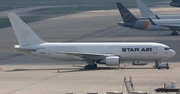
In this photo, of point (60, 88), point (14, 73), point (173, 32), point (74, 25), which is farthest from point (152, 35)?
point (60, 88)

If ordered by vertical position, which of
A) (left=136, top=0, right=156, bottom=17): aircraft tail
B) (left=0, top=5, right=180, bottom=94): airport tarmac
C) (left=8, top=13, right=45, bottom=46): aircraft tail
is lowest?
(left=0, top=5, right=180, bottom=94): airport tarmac

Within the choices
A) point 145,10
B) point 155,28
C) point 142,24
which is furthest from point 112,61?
point 145,10

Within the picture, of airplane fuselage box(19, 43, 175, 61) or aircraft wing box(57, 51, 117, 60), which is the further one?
aircraft wing box(57, 51, 117, 60)

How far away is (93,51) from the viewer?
73062 millimetres

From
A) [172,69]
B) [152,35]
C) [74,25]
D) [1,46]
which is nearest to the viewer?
[172,69]

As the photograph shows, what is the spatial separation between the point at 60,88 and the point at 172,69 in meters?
17.8

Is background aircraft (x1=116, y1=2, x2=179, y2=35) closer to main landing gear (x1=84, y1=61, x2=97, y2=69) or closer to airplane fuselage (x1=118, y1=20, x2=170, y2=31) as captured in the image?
airplane fuselage (x1=118, y1=20, x2=170, y2=31)

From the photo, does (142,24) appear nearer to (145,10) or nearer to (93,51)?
(145,10)

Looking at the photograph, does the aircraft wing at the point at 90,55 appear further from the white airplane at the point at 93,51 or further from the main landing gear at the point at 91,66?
the main landing gear at the point at 91,66

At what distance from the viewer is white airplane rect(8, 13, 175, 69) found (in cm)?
7162

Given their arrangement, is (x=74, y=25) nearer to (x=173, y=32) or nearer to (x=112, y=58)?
(x=173, y=32)

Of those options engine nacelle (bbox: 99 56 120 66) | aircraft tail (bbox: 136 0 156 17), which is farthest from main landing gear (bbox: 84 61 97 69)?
aircraft tail (bbox: 136 0 156 17)

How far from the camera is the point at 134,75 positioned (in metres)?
64.7

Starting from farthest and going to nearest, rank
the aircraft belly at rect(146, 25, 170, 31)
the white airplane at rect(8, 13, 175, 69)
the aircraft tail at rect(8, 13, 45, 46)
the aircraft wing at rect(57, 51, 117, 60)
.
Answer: the aircraft belly at rect(146, 25, 170, 31) < the aircraft tail at rect(8, 13, 45, 46) < the aircraft wing at rect(57, 51, 117, 60) < the white airplane at rect(8, 13, 175, 69)
